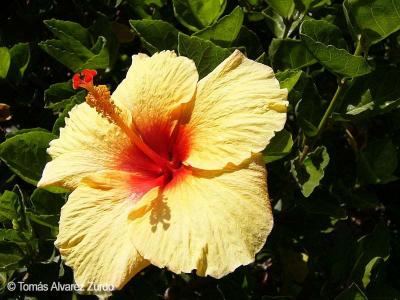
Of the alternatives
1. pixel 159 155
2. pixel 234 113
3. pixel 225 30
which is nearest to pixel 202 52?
pixel 225 30

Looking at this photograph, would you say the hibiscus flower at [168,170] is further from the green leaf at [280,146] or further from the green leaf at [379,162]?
the green leaf at [379,162]

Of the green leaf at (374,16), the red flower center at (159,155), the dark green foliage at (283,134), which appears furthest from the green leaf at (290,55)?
the red flower center at (159,155)

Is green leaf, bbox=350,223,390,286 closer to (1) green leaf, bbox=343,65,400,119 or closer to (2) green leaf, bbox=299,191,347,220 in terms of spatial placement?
(2) green leaf, bbox=299,191,347,220

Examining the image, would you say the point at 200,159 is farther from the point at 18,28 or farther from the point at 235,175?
the point at 18,28

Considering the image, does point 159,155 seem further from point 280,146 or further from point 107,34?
point 107,34

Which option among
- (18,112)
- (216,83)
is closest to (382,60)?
(216,83)
